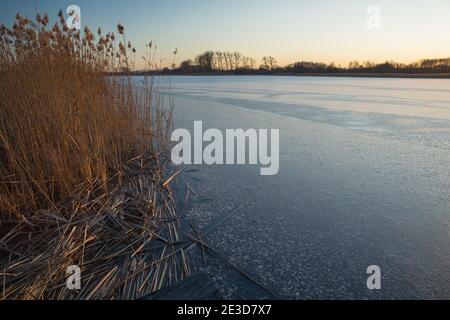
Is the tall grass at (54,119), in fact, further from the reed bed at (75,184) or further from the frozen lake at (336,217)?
the frozen lake at (336,217)

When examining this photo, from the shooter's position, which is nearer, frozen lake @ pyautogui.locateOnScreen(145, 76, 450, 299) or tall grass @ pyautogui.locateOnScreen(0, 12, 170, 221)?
frozen lake @ pyautogui.locateOnScreen(145, 76, 450, 299)

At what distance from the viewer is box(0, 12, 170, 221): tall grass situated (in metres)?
1.92

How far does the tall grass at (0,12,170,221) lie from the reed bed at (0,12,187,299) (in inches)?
0.4

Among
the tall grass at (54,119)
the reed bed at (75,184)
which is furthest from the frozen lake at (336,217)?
the tall grass at (54,119)

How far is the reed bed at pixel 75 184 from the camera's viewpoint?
128cm

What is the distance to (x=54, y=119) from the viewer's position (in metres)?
2.10

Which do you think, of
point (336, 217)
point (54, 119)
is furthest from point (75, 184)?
point (336, 217)

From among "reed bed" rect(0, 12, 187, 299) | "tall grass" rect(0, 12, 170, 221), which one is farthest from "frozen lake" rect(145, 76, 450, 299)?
"tall grass" rect(0, 12, 170, 221)

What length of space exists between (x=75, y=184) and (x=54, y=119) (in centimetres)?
54

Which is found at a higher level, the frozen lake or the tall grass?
the tall grass

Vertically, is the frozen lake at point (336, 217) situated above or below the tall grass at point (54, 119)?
below

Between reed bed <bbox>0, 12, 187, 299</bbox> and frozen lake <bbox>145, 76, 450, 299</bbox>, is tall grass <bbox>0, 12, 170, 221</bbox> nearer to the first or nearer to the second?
reed bed <bbox>0, 12, 187, 299</bbox>

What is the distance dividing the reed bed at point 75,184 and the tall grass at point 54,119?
0.03 feet
